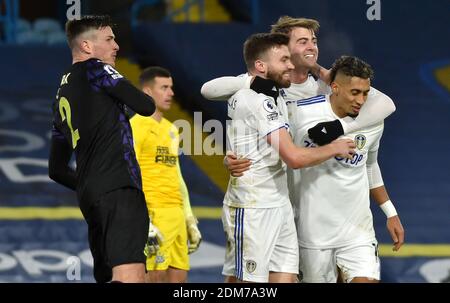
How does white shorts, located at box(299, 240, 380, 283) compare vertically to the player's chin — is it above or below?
below

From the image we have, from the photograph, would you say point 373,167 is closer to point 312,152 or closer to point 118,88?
point 312,152

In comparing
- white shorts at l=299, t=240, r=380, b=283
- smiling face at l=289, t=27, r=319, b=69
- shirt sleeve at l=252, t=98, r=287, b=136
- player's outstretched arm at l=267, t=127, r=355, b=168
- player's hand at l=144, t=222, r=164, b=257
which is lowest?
player's hand at l=144, t=222, r=164, b=257

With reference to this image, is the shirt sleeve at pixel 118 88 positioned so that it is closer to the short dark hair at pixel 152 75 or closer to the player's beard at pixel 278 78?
the player's beard at pixel 278 78

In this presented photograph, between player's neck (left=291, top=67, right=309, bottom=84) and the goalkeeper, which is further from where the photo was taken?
the goalkeeper

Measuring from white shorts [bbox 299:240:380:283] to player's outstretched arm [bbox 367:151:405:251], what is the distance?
0.28 m

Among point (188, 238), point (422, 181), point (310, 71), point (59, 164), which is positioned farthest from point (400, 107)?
point (59, 164)

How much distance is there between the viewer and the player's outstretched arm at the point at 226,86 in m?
5.63

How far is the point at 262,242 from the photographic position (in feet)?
18.1

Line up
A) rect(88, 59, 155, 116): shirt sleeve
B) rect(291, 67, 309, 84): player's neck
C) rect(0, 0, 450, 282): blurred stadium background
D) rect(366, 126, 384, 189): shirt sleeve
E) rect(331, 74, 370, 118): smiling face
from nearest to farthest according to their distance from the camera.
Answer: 1. rect(88, 59, 155, 116): shirt sleeve
2. rect(331, 74, 370, 118): smiling face
3. rect(366, 126, 384, 189): shirt sleeve
4. rect(291, 67, 309, 84): player's neck
5. rect(0, 0, 450, 282): blurred stadium background

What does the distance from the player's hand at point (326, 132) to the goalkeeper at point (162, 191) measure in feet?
7.39

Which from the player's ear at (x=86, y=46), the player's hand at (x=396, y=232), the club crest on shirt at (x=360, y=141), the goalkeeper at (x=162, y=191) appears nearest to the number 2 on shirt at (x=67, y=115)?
the player's ear at (x=86, y=46)

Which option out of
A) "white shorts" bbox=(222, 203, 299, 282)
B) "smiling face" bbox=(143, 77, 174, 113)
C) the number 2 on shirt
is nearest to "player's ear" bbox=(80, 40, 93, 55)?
the number 2 on shirt

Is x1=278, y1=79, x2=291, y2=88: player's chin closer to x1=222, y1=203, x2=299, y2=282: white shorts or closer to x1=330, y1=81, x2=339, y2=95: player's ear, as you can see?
x1=330, y1=81, x2=339, y2=95: player's ear

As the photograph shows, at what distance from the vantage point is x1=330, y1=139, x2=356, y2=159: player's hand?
530 centimetres
